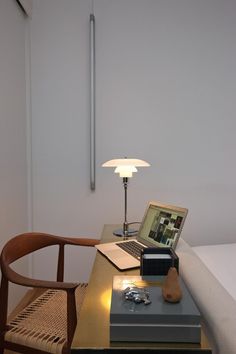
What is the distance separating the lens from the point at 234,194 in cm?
230

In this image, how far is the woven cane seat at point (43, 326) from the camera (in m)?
1.14

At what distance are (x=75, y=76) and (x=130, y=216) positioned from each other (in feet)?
3.87

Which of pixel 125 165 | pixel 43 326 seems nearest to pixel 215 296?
pixel 43 326

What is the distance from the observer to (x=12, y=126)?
6.46 ft

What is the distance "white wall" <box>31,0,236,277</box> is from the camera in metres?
2.21

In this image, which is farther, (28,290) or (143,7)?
(28,290)

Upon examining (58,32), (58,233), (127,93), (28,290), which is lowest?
(28,290)

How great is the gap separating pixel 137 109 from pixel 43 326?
1.61m

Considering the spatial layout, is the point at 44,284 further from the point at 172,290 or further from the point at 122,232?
the point at 122,232

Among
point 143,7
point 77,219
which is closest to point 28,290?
point 77,219

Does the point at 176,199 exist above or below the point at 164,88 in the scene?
below

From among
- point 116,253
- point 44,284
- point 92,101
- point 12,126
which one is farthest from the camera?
point 92,101

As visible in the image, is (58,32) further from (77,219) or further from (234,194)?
(234,194)

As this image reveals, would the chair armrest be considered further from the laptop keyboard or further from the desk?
the laptop keyboard
